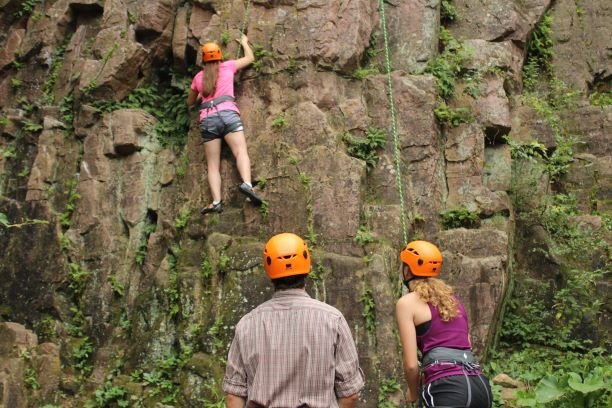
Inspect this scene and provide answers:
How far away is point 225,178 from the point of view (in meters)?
9.29

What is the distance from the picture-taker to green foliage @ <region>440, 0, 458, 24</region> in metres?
11.8

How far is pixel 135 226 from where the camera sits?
397 inches

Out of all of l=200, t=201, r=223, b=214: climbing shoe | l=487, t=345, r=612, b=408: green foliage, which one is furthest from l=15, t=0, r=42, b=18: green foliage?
l=487, t=345, r=612, b=408: green foliage

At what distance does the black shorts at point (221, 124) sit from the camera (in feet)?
29.8

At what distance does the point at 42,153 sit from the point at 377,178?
217 inches

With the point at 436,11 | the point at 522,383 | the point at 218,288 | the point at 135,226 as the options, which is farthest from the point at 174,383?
the point at 436,11

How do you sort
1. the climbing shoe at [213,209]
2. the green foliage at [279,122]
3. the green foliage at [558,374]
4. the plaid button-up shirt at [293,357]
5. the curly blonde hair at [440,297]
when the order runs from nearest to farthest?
the plaid button-up shirt at [293,357] < the curly blonde hair at [440,297] < the green foliage at [558,374] < the climbing shoe at [213,209] < the green foliage at [279,122]

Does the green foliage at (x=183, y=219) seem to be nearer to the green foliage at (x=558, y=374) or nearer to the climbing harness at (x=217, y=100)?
the climbing harness at (x=217, y=100)

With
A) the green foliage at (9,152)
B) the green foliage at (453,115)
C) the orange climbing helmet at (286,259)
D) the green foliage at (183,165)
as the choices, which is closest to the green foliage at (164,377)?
the green foliage at (183,165)

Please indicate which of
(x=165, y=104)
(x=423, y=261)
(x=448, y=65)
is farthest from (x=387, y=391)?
(x=165, y=104)

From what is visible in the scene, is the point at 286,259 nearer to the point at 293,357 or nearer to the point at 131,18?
the point at 293,357

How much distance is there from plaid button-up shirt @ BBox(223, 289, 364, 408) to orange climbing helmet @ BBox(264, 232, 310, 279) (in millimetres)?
136

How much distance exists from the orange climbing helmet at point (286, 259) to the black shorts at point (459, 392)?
1.38 meters

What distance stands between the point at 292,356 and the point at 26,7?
11277 millimetres
